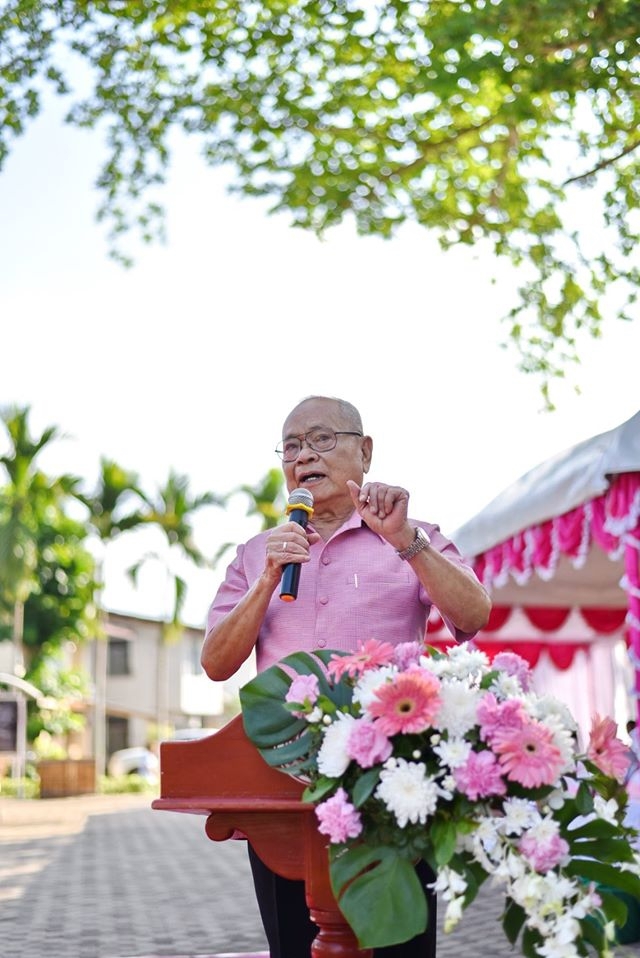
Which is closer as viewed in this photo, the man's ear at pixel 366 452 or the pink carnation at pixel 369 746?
the pink carnation at pixel 369 746

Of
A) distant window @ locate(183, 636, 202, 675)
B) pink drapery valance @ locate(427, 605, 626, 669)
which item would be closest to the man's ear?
pink drapery valance @ locate(427, 605, 626, 669)

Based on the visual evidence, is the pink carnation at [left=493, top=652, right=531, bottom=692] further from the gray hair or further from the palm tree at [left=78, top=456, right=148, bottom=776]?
the palm tree at [left=78, top=456, right=148, bottom=776]

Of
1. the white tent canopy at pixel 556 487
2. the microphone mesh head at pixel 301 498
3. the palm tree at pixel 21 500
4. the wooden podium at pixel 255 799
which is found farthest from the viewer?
the palm tree at pixel 21 500

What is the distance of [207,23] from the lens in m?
10.0

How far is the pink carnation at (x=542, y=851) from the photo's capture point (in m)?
1.87

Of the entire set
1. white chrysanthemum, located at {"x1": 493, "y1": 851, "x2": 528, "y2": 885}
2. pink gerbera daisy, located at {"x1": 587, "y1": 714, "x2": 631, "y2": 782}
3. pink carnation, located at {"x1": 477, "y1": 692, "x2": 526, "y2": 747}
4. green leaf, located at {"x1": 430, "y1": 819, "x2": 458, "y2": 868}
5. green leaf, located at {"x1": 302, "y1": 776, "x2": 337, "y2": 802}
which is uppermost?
pink carnation, located at {"x1": 477, "y1": 692, "x2": 526, "y2": 747}

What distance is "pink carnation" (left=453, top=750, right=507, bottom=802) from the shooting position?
6.19ft

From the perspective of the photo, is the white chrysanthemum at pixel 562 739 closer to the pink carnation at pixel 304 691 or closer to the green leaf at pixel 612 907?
the green leaf at pixel 612 907

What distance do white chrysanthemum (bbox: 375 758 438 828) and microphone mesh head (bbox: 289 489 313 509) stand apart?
0.90m

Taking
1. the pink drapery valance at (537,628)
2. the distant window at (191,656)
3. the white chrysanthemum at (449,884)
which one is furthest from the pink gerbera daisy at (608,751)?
the distant window at (191,656)

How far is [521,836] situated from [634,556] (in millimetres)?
4006

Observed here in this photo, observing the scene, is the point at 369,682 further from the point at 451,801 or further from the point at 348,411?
the point at 348,411

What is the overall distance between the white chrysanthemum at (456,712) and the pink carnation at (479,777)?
0.05 metres

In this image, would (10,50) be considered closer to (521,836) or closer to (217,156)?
(217,156)
